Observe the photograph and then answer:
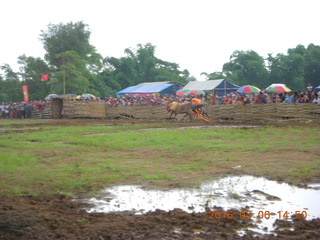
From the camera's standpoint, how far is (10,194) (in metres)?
6.70

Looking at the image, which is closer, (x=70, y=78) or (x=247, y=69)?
(x=70, y=78)

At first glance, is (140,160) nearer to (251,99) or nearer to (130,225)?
(130,225)

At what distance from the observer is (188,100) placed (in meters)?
26.6

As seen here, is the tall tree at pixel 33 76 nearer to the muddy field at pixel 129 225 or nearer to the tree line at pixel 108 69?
the tree line at pixel 108 69

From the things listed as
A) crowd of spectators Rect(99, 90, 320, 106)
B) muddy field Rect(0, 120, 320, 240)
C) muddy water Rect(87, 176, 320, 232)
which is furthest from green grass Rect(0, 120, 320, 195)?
crowd of spectators Rect(99, 90, 320, 106)

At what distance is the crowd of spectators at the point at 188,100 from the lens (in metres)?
20.8

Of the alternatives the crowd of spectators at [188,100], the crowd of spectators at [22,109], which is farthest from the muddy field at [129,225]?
the crowd of spectators at [22,109]

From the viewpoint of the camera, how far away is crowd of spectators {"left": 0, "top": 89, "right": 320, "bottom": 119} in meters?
20.8

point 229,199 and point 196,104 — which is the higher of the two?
point 196,104

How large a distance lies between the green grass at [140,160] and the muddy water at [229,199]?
27.4 inches

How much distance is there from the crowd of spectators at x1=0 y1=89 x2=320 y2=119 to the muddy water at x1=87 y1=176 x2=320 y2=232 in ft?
44.4

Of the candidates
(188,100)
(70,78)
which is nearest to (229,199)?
(188,100)

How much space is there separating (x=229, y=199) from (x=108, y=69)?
2528 inches

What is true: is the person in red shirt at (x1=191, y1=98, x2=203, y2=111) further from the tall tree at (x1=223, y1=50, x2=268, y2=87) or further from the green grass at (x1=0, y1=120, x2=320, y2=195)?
the tall tree at (x1=223, y1=50, x2=268, y2=87)
